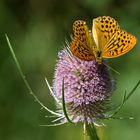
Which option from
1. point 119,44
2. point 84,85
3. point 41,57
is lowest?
point 41,57

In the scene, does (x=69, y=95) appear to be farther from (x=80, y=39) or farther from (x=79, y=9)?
Result: (x=79, y=9)

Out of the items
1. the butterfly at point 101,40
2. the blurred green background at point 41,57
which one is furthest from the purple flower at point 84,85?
the blurred green background at point 41,57

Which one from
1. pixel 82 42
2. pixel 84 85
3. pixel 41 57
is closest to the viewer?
pixel 82 42

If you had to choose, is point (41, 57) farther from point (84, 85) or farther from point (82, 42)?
point (82, 42)

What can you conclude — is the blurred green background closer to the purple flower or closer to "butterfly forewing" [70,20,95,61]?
the purple flower

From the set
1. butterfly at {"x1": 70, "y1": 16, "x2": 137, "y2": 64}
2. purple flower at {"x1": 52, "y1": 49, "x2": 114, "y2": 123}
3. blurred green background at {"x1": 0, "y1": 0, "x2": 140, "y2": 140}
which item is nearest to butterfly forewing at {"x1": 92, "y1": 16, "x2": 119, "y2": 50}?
butterfly at {"x1": 70, "y1": 16, "x2": 137, "y2": 64}

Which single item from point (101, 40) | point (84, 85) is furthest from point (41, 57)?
point (101, 40)
